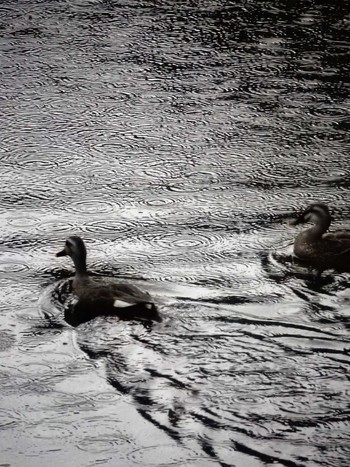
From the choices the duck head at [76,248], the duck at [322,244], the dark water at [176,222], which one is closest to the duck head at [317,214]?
the duck at [322,244]

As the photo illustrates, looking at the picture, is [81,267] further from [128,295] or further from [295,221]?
[295,221]

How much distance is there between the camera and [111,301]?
9.30 meters

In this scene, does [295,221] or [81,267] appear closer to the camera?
[81,267]

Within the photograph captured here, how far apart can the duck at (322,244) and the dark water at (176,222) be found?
15 cm

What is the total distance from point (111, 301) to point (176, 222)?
1.92 meters

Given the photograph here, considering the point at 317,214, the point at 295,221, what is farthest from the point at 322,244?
the point at 295,221

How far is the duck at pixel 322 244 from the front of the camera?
10.3m

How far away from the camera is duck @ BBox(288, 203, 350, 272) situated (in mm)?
10297

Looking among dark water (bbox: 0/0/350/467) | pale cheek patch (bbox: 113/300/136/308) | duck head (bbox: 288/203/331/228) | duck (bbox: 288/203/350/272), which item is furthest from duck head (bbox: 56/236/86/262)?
duck head (bbox: 288/203/331/228)

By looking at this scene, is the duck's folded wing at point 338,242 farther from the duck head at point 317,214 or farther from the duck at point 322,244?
the duck head at point 317,214

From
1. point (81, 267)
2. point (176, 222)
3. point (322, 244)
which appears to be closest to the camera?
point (81, 267)

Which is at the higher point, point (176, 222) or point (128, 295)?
point (128, 295)

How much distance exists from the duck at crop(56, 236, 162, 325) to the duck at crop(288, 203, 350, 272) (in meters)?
1.69

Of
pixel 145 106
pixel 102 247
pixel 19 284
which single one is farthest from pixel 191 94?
pixel 19 284
